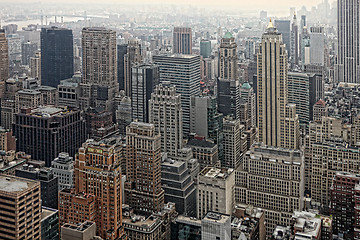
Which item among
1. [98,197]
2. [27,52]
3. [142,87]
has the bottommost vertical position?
[98,197]

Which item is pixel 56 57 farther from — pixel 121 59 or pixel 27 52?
pixel 121 59

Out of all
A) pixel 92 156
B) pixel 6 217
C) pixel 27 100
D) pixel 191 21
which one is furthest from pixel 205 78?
pixel 6 217

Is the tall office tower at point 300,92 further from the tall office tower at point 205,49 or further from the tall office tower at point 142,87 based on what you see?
the tall office tower at point 205,49

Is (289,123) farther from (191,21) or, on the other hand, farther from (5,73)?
(5,73)

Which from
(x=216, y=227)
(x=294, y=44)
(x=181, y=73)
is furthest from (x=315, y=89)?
(x=216, y=227)

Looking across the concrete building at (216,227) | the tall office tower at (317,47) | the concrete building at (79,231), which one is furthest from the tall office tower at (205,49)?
the concrete building at (79,231)
